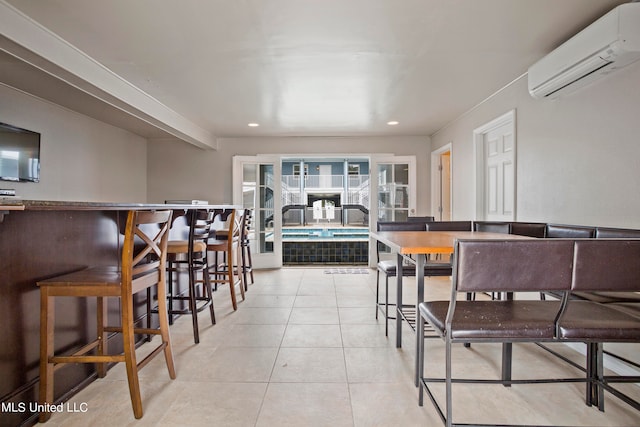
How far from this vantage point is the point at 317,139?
5.43 metres

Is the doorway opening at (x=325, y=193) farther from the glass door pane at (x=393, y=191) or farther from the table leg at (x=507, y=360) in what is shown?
the table leg at (x=507, y=360)

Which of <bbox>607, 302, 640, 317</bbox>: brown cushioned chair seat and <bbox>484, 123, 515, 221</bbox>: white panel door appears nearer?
<bbox>607, 302, 640, 317</bbox>: brown cushioned chair seat

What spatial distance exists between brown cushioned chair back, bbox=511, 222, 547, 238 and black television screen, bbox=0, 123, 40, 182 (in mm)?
4770

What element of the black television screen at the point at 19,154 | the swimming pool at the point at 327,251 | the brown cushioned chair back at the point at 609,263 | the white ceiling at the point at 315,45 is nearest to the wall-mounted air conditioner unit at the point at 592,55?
the white ceiling at the point at 315,45

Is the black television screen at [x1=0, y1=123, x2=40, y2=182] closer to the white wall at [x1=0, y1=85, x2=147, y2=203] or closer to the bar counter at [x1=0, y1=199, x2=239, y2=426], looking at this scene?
the white wall at [x1=0, y1=85, x2=147, y2=203]

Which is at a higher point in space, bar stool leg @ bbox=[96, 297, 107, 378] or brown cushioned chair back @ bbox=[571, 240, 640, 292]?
brown cushioned chair back @ bbox=[571, 240, 640, 292]

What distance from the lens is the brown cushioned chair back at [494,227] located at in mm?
2777

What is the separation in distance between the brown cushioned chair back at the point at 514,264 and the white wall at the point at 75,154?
13.6 ft

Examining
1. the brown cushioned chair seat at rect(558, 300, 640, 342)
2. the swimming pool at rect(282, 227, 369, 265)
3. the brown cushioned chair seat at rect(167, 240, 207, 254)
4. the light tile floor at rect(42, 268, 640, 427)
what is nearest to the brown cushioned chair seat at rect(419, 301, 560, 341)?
the brown cushioned chair seat at rect(558, 300, 640, 342)

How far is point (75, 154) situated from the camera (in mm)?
3928

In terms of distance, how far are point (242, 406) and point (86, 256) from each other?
1.27 m

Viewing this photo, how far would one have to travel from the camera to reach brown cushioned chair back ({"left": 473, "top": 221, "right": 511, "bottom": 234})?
2.78 m

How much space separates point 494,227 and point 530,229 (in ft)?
1.21

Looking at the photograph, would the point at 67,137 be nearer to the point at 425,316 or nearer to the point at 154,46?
the point at 154,46
